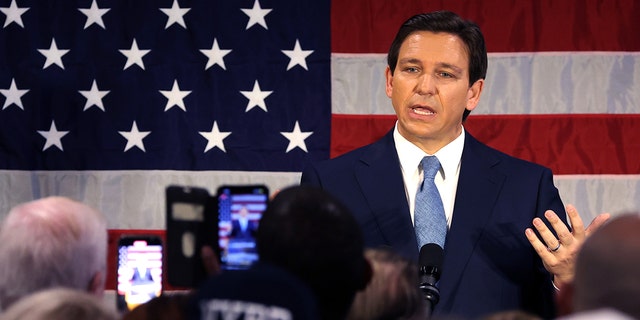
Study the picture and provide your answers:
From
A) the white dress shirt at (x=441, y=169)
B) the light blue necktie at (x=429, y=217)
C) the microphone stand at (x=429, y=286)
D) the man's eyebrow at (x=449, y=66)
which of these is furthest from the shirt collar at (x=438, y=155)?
the microphone stand at (x=429, y=286)

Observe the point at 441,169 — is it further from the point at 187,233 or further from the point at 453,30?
the point at 187,233

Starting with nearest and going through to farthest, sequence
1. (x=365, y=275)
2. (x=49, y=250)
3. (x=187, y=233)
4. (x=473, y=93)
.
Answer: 1. (x=365, y=275)
2. (x=187, y=233)
3. (x=49, y=250)
4. (x=473, y=93)

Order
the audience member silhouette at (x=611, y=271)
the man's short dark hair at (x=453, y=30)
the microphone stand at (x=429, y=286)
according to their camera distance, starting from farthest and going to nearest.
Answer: the man's short dark hair at (x=453, y=30), the microphone stand at (x=429, y=286), the audience member silhouette at (x=611, y=271)

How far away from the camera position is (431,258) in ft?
7.30

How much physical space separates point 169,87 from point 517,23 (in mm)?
1473

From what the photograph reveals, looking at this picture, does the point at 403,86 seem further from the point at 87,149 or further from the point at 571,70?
the point at 87,149

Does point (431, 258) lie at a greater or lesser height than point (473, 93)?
lesser

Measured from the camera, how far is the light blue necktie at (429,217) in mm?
2656

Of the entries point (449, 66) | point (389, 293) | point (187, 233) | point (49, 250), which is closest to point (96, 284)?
point (49, 250)

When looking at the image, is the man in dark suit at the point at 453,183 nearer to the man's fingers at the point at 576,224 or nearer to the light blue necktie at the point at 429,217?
the light blue necktie at the point at 429,217

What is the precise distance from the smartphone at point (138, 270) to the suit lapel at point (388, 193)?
624mm

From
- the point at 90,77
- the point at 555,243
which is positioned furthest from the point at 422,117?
the point at 90,77

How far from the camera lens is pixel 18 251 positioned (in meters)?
1.75

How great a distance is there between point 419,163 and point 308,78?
4.30 ft
